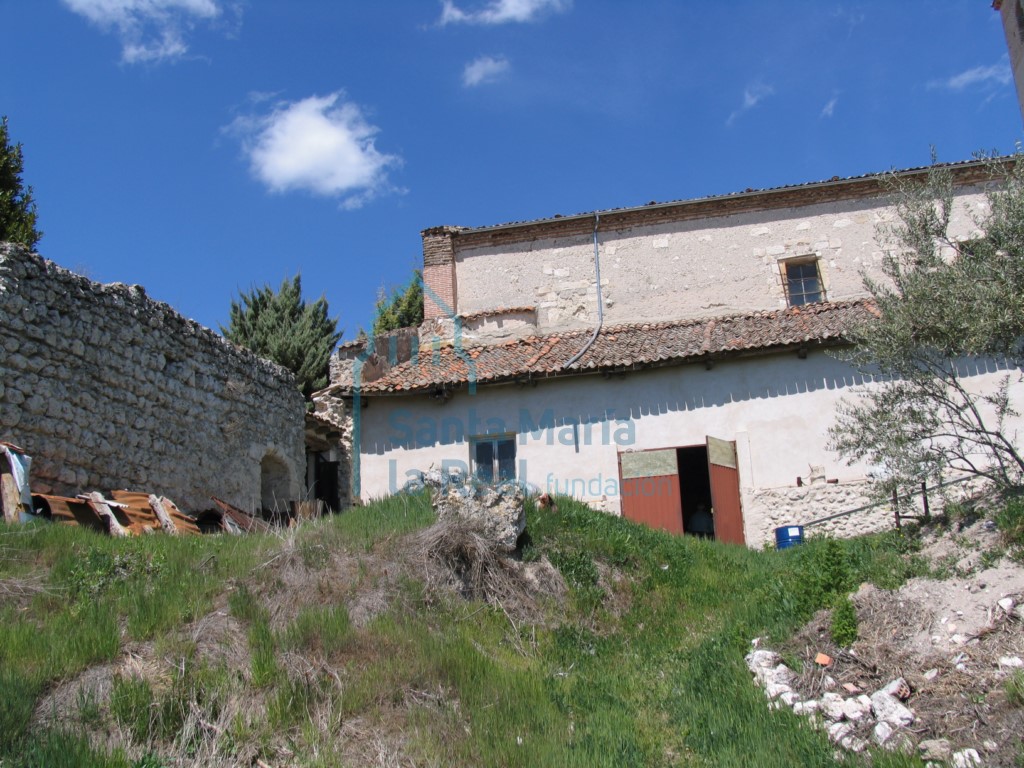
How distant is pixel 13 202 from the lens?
16781 millimetres

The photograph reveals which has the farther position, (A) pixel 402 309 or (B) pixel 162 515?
(A) pixel 402 309

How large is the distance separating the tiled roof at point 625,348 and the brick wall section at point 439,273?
1.79 metres

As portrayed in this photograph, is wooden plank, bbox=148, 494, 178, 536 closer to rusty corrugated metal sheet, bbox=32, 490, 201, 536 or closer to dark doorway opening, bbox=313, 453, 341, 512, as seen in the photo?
rusty corrugated metal sheet, bbox=32, 490, 201, 536

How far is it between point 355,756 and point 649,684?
2627 millimetres

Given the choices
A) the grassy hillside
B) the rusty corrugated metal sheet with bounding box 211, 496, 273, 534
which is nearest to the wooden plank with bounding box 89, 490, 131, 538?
the grassy hillside

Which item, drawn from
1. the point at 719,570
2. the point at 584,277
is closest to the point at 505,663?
the point at 719,570

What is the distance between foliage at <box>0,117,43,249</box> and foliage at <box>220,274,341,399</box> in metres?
5.90

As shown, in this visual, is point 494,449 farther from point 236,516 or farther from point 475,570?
point 475,570

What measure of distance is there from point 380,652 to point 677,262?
14.3 meters

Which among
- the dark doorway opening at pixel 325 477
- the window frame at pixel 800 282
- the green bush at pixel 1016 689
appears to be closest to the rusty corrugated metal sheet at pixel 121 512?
the dark doorway opening at pixel 325 477

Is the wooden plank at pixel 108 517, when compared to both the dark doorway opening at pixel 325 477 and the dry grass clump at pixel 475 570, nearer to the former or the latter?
the dry grass clump at pixel 475 570

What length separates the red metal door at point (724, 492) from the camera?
13820 mm

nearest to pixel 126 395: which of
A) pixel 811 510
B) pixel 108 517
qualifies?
pixel 108 517

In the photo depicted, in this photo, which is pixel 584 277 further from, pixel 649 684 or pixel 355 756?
pixel 355 756
